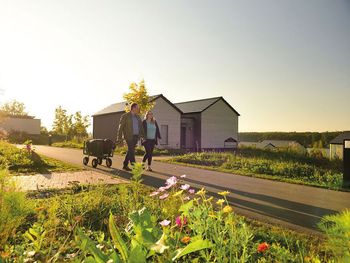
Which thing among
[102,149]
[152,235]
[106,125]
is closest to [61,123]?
[106,125]

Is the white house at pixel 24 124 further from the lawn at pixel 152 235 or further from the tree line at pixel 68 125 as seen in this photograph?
the lawn at pixel 152 235

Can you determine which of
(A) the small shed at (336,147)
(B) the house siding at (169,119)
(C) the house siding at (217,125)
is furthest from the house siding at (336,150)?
(C) the house siding at (217,125)

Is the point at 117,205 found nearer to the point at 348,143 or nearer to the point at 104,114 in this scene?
the point at 348,143

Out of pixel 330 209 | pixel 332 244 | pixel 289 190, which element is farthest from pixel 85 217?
pixel 289 190

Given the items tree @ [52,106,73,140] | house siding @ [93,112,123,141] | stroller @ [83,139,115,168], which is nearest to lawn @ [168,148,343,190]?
stroller @ [83,139,115,168]

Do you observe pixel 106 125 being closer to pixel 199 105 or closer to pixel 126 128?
pixel 199 105

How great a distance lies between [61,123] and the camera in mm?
54719

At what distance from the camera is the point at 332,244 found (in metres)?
1.63

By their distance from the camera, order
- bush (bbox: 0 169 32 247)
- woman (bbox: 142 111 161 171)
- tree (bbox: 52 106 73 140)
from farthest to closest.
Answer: tree (bbox: 52 106 73 140), woman (bbox: 142 111 161 171), bush (bbox: 0 169 32 247)

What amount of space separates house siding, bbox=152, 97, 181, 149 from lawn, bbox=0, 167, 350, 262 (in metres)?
25.6

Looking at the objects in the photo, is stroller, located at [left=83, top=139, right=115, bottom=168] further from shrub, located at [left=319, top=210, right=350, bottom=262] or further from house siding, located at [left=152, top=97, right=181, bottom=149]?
house siding, located at [left=152, top=97, right=181, bottom=149]

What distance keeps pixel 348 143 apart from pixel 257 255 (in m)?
6.48

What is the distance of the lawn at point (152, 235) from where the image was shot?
166 cm

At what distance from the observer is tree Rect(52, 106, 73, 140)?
52666 mm
